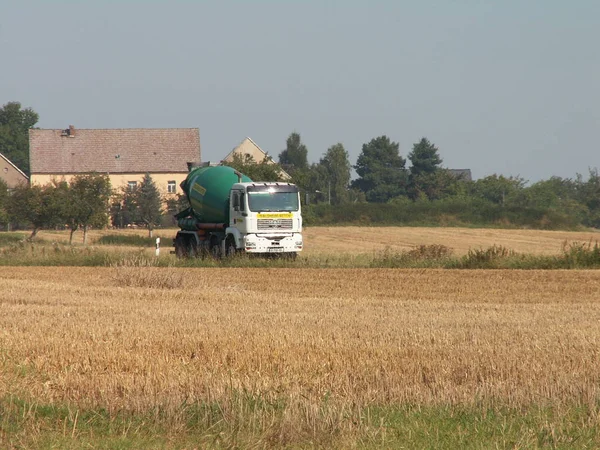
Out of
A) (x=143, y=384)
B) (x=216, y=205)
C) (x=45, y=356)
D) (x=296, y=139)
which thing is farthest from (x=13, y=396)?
(x=296, y=139)

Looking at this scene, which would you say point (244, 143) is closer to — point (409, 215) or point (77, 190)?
point (409, 215)

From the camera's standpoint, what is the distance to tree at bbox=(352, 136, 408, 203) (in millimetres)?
130125

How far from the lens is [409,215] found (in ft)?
258

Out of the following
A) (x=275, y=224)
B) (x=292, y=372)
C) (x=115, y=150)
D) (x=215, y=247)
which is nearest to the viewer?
(x=292, y=372)

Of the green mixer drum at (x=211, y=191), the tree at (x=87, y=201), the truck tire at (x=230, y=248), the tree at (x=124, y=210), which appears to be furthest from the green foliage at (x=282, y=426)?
the tree at (x=124, y=210)

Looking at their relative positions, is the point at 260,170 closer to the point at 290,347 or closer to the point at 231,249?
the point at 231,249

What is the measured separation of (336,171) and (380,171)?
6927 mm

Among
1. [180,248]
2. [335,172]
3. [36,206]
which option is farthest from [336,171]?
[180,248]

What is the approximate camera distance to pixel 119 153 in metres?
87.1

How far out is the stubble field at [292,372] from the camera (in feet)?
23.9

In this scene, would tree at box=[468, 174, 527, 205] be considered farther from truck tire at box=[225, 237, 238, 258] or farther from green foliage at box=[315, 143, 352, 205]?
truck tire at box=[225, 237, 238, 258]

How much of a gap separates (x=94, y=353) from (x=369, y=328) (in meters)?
4.13

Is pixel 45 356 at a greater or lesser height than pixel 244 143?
lesser

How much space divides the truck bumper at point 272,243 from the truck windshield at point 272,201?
833 mm
